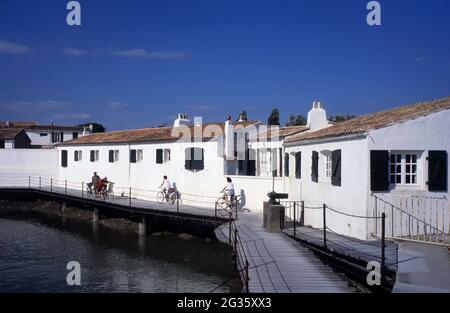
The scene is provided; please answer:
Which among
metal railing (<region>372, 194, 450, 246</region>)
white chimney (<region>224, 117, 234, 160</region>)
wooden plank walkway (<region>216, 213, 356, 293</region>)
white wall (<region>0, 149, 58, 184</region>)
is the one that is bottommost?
wooden plank walkway (<region>216, 213, 356, 293</region>)

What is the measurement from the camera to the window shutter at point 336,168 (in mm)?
16250

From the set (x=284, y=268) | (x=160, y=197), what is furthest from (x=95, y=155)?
(x=284, y=268)

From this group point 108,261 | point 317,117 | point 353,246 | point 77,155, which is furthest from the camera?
point 77,155

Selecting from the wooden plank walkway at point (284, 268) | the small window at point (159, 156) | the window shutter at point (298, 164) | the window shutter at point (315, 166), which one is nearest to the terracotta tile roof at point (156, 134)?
the small window at point (159, 156)

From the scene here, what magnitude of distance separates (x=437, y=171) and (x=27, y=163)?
34.1 m

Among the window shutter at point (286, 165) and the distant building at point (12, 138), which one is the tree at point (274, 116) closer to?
the distant building at point (12, 138)

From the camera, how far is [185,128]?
30672 mm

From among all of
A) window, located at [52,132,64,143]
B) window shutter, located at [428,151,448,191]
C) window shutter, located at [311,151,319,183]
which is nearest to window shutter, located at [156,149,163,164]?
window shutter, located at [311,151,319,183]

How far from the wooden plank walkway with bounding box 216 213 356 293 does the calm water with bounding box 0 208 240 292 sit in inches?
69.0

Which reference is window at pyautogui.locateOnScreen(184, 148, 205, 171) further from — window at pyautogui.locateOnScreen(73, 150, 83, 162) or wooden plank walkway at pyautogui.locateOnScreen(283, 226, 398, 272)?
window at pyautogui.locateOnScreen(73, 150, 83, 162)

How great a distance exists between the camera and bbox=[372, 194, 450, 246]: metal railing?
14.5m

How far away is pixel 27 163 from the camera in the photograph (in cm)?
4038

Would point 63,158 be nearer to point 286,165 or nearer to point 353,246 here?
point 286,165

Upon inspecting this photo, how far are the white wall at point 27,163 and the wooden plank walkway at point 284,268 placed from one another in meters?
27.4
